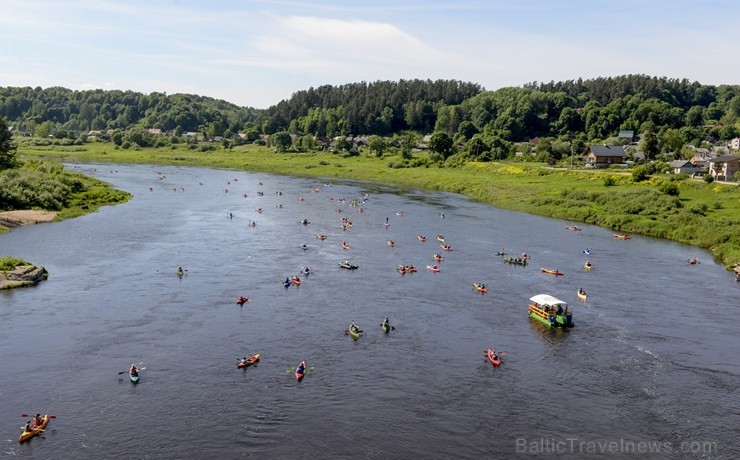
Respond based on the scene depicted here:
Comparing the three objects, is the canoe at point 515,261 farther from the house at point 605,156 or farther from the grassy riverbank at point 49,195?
the house at point 605,156

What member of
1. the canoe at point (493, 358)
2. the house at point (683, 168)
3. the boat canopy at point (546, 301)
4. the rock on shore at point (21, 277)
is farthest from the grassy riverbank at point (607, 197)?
the rock on shore at point (21, 277)

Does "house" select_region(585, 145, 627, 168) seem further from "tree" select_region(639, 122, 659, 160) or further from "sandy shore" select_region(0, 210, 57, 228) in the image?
"sandy shore" select_region(0, 210, 57, 228)

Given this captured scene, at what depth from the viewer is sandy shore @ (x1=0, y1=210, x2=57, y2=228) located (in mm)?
86963

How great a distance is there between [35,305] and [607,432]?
4614 cm

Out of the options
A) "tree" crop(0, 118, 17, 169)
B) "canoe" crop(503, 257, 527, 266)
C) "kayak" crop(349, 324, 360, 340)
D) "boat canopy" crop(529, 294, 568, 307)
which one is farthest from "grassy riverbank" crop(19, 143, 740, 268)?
"tree" crop(0, 118, 17, 169)

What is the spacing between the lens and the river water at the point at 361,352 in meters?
34.7

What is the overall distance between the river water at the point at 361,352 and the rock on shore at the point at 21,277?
1369mm

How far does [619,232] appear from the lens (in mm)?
95000

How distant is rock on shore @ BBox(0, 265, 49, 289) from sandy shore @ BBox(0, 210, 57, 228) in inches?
1191

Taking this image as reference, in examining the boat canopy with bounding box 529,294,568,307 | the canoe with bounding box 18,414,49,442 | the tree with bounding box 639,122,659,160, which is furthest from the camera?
the tree with bounding box 639,122,659,160

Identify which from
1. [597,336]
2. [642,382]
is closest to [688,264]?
[597,336]

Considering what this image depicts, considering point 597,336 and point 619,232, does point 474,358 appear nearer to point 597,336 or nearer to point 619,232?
point 597,336

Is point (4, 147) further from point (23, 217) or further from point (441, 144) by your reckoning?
point (441, 144)

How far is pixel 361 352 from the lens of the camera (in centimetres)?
4581
